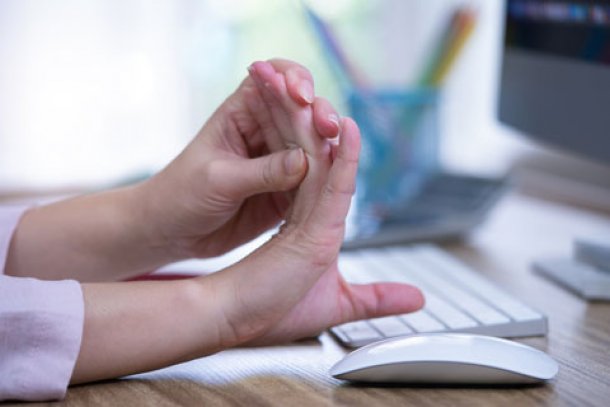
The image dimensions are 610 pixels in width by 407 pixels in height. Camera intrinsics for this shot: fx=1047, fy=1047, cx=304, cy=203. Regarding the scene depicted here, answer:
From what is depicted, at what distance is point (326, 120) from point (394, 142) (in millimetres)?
666

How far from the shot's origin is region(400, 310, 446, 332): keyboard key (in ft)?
2.52

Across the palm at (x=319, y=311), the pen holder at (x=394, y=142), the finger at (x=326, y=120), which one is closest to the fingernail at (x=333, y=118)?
the finger at (x=326, y=120)

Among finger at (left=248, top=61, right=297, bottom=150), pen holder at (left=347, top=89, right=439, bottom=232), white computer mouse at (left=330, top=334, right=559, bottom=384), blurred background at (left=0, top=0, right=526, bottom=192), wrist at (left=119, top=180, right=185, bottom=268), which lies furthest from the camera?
blurred background at (left=0, top=0, right=526, bottom=192)

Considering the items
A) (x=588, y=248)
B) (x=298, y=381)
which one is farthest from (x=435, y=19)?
(x=298, y=381)

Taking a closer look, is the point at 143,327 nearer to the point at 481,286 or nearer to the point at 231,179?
the point at 231,179

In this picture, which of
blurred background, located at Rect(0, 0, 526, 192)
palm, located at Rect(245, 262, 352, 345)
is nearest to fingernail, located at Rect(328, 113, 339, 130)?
palm, located at Rect(245, 262, 352, 345)

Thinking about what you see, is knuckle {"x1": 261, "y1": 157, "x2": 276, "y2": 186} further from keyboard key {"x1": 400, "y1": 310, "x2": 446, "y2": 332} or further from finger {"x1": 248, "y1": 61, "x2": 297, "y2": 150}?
keyboard key {"x1": 400, "y1": 310, "x2": 446, "y2": 332}

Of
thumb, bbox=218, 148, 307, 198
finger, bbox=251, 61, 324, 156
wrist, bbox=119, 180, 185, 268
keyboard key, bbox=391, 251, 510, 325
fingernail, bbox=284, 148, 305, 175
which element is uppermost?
finger, bbox=251, 61, 324, 156

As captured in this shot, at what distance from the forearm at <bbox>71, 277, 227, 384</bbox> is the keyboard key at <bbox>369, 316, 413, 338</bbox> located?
0.13 meters

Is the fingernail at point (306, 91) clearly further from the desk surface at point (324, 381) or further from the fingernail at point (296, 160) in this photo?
the desk surface at point (324, 381)

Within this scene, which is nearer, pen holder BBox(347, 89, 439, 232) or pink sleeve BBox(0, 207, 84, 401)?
pink sleeve BBox(0, 207, 84, 401)

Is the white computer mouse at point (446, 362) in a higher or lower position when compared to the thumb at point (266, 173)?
lower

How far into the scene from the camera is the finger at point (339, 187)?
0.69 meters

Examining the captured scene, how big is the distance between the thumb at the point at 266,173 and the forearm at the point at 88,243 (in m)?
0.10
